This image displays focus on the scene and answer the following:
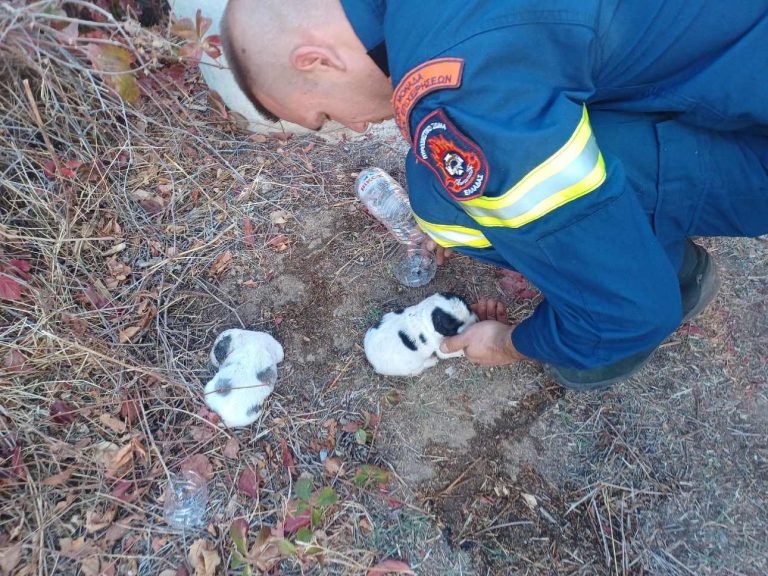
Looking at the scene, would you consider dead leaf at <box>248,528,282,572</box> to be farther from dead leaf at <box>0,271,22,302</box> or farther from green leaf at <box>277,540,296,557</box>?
dead leaf at <box>0,271,22,302</box>

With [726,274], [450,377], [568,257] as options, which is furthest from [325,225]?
[726,274]

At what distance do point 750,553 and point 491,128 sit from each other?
179 centimetres

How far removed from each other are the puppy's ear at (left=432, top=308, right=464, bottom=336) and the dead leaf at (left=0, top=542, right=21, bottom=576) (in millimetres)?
1630

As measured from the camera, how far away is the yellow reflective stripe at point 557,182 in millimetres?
1251

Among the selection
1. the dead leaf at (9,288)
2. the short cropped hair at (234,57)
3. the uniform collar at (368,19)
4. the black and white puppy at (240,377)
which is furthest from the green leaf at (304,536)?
the uniform collar at (368,19)

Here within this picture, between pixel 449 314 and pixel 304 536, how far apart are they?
38.5 inches

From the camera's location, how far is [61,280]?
7.43 feet

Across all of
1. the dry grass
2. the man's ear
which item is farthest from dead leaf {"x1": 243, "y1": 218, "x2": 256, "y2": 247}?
the man's ear

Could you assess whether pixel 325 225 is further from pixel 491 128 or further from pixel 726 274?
pixel 726 274

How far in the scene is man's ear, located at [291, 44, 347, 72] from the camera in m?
1.43

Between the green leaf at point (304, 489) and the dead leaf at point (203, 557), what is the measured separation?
337mm

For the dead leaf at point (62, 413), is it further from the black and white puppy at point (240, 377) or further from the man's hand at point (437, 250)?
the man's hand at point (437, 250)

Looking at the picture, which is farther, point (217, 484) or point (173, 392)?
point (173, 392)

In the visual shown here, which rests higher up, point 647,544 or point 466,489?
point 466,489
